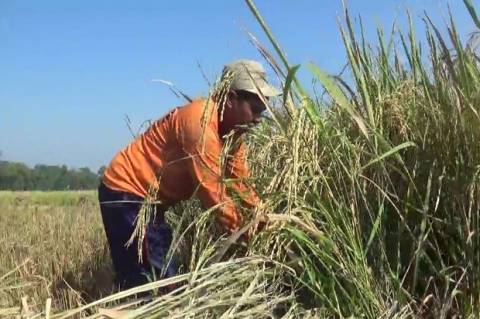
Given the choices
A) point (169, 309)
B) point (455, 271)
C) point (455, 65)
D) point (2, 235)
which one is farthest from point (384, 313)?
point (2, 235)

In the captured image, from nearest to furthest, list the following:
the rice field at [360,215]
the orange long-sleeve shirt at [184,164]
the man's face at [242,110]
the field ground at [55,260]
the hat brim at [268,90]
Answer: the rice field at [360,215] → the orange long-sleeve shirt at [184,164] → the hat brim at [268,90] → the man's face at [242,110] → the field ground at [55,260]

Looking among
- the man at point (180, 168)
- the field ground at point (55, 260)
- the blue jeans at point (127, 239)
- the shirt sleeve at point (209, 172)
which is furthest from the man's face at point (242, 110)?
the field ground at point (55, 260)

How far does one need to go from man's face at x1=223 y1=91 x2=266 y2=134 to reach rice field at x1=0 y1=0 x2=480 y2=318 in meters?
0.34

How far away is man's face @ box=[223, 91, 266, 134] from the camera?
2676mm

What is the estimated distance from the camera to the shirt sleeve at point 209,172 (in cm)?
236

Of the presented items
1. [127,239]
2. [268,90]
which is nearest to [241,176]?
[268,90]

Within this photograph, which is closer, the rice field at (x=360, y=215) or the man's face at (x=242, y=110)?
the rice field at (x=360, y=215)

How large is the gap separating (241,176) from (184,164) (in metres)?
0.44

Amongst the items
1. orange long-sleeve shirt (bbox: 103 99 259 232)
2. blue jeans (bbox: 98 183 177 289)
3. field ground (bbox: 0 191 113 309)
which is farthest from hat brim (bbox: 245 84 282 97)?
field ground (bbox: 0 191 113 309)

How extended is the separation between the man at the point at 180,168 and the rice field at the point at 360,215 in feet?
0.58

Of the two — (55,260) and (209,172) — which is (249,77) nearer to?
(209,172)

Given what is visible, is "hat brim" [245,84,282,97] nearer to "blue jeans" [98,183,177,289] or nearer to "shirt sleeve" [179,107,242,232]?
"shirt sleeve" [179,107,242,232]

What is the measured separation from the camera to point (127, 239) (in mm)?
3059

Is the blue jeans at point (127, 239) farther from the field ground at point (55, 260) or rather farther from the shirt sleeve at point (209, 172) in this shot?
the shirt sleeve at point (209, 172)
